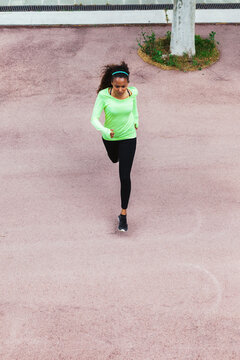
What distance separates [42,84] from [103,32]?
2339mm

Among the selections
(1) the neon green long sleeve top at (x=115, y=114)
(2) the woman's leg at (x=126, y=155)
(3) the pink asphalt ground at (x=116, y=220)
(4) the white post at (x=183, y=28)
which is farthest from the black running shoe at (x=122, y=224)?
(4) the white post at (x=183, y=28)

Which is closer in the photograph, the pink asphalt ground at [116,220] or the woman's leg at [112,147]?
the pink asphalt ground at [116,220]

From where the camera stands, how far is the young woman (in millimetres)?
4273

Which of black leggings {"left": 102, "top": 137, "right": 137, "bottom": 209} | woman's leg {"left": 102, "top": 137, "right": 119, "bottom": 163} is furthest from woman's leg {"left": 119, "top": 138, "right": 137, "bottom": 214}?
woman's leg {"left": 102, "top": 137, "right": 119, "bottom": 163}

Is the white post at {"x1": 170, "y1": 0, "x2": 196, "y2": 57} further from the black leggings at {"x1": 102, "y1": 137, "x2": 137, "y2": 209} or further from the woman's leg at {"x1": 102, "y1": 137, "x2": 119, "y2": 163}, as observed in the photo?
the black leggings at {"x1": 102, "y1": 137, "x2": 137, "y2": 209}

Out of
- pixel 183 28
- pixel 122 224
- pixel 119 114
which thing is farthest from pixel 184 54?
pixel 122 224

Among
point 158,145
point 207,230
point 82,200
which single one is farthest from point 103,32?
point 207,230

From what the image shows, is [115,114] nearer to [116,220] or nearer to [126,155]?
[126,155]

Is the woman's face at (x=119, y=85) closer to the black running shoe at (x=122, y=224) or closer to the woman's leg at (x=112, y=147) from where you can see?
the woman's leg at (x=112, y=147)

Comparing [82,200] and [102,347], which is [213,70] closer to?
[82,200]

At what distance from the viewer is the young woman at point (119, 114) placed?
4273 millimetres

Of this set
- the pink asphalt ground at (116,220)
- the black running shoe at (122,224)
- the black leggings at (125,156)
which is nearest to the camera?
the pink asphalt ground at (116,220)

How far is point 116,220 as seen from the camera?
16.7 ft

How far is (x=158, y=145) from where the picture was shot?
6.13 m
